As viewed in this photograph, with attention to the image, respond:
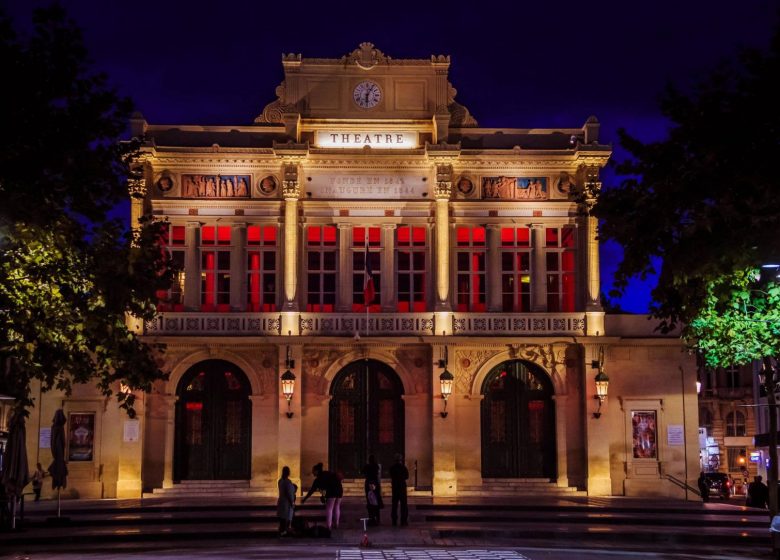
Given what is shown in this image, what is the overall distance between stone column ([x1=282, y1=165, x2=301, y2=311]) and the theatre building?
0.07m

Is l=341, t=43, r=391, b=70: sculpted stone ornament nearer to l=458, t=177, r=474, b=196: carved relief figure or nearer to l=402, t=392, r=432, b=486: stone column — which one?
l=458, t=177, r=474, b=196: carved relief figure

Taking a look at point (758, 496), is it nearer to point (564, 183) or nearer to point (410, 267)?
point (564, 183)

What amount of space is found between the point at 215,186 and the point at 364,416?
27.6 feet

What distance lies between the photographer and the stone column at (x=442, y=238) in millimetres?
32844

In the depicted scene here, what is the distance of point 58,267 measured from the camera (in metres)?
18.1

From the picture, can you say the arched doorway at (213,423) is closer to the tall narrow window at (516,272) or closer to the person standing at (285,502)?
the tall narrow window at (516,272)

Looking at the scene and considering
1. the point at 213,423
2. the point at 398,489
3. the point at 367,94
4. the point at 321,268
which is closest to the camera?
the point at 398,489

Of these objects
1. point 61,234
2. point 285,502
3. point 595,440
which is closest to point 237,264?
point 595,440

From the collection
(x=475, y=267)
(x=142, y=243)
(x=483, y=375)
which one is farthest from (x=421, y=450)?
(x=142, y=243)

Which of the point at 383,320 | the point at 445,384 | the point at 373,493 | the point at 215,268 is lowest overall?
the point at 373,493

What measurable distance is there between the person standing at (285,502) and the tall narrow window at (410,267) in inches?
458

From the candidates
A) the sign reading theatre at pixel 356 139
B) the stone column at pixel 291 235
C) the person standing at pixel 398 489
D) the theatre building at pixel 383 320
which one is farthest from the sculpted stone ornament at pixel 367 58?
the person standing at pixel 398 489

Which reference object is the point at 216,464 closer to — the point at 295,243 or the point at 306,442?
the point at 306,442

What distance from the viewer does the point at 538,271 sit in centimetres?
3375
